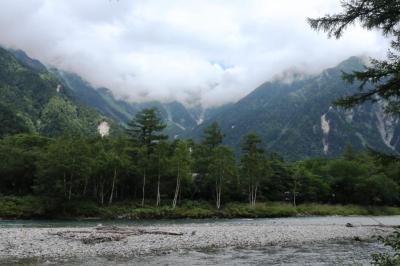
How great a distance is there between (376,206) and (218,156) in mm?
47143

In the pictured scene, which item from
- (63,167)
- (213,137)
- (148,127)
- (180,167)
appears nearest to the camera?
(63,167)

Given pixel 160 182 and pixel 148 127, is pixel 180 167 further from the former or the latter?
pixel 148 127

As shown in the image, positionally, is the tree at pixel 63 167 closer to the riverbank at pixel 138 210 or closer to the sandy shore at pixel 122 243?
the riverbank at pixel 138 210

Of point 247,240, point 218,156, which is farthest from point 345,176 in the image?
point 247,240

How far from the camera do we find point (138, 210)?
75125 mm

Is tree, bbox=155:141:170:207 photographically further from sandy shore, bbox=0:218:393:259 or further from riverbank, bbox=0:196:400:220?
sandy shore, bbox=0:218:393:259

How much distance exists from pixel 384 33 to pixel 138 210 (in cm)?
6617

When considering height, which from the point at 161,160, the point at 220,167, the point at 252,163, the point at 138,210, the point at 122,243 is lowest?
the point at 122,243

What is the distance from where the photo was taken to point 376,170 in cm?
11725


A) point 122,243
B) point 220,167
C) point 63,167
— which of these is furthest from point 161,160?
point 122,243

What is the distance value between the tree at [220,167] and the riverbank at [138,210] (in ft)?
13.6

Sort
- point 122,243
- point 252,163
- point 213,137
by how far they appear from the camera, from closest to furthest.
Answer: point 122,243, point 252,163, point 213,137

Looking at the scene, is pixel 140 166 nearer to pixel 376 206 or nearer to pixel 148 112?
pixel 148 112

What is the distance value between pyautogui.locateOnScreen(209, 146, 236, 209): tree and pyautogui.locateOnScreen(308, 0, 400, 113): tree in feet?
242
